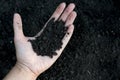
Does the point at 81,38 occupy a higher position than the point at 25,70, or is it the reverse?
the point at 25,70

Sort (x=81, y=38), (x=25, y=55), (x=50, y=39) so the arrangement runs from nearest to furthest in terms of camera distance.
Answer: (x=25, y=55) < (x=50, y=39) < (x=81, y=38)

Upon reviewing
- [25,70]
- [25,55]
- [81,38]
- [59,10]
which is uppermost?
[59,10]

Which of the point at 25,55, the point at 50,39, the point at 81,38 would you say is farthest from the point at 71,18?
the point at 25,55

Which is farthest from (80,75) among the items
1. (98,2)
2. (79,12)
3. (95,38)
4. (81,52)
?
(98,2)

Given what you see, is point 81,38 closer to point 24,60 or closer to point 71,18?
point 71,18

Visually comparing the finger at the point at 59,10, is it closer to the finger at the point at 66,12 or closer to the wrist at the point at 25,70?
the finger at the point at 66,12

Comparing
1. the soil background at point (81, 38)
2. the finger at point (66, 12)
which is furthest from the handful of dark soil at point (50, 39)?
the soil background at point (81, 38)

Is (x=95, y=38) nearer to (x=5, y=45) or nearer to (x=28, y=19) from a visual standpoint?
(x=28, y=19)
